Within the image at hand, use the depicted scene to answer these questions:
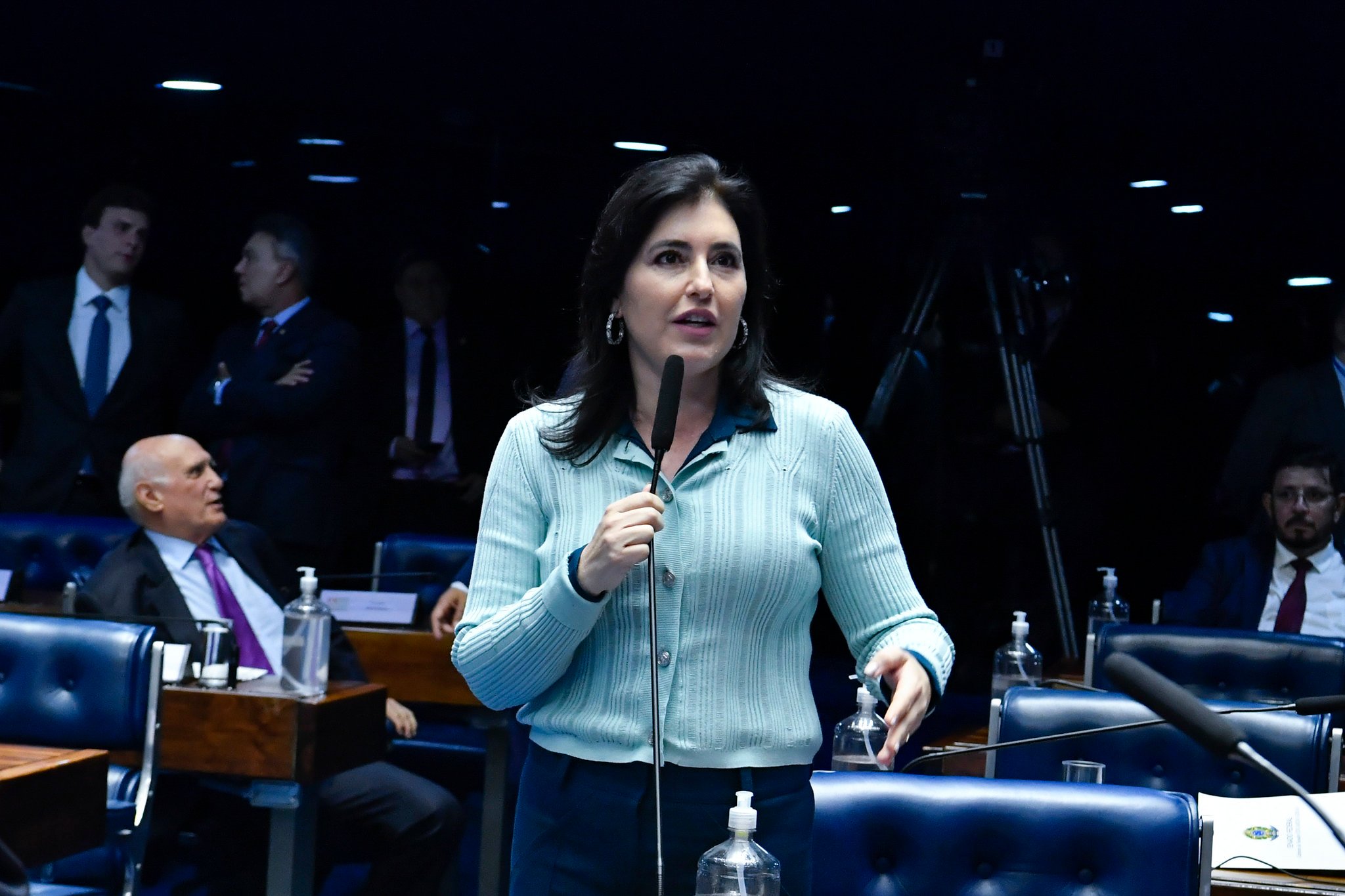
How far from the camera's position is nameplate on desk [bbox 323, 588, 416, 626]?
4.84 m

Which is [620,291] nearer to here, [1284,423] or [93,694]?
[93,694]

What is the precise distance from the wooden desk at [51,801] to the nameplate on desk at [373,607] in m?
1.90

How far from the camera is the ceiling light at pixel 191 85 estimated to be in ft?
22.9

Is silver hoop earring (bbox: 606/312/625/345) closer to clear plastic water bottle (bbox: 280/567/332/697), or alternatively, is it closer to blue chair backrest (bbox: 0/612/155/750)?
blue chair backrest (bbox: 0/612/155/750)

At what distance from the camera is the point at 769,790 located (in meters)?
1.56

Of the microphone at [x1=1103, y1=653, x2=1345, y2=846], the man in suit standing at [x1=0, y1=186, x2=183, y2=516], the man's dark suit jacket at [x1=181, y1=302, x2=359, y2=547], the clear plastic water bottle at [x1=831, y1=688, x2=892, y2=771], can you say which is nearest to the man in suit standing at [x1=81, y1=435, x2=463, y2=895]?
the clear plastic water bottle at [x1=831, y1=688, x2=892, y2=771]

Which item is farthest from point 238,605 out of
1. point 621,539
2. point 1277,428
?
point 1277,428

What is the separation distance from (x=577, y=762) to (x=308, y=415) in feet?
18.3

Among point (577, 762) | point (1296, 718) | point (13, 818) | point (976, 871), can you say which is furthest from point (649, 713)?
point (1296, 718)

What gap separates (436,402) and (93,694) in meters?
3.67

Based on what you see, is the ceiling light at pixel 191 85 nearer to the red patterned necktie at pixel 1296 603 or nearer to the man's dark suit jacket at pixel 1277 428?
the man's dark suit jacket at pixel 1277 428

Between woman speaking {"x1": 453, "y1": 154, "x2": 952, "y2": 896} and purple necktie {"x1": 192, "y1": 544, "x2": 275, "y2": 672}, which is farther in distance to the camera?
purple necktie {"x1": 192, "y1": 544, "x2": 275, "y2": 672}

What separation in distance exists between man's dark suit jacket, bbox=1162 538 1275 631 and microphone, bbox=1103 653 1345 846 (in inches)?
184

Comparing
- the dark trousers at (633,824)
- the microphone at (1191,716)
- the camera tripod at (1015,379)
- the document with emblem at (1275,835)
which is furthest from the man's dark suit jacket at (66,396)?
the microphone at (1191,716)
